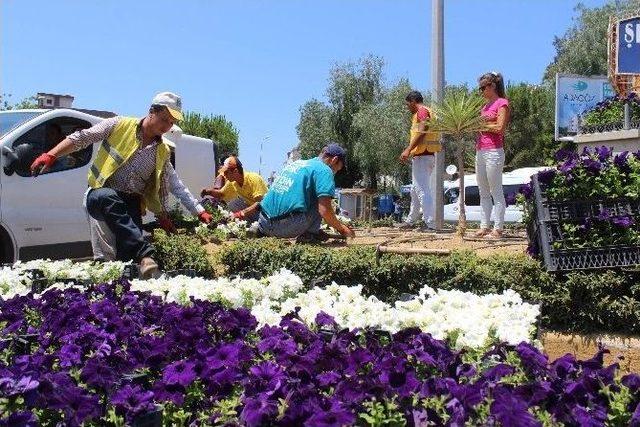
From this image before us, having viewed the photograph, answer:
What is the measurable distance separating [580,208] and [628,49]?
11.0 meters

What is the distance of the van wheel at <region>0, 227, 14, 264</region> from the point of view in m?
7.42

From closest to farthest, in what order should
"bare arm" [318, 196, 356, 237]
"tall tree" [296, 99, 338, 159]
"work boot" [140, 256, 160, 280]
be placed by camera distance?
"work boot" [140, 256, 160, 280] < "bare arm" [318, 196, 356, 237] < "tall tree" [296, 99, 338, 159]

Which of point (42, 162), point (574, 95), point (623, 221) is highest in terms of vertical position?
point (574, 95)

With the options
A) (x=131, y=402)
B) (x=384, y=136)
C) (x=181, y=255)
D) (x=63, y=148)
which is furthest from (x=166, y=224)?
(x=384, y=136)

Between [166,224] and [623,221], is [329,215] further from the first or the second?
[623,221]

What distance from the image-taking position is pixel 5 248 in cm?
748

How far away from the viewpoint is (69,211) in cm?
819

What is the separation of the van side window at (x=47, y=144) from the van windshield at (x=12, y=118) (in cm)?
19

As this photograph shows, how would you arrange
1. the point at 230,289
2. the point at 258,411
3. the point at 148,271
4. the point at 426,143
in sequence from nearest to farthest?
the point at 258,411
the point at 230,289
the point at 148,271
the point at 426,143

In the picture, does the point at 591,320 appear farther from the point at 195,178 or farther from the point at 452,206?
the point at 452,206

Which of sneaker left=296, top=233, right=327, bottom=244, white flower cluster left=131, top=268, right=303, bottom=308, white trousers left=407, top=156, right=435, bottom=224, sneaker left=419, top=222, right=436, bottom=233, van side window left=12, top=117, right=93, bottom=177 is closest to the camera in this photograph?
white flower cluster left=131, top=268, right=303, bottom=308

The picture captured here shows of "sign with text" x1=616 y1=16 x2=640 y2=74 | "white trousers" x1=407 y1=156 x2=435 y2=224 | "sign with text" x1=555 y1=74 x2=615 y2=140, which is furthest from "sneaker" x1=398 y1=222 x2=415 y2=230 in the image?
"sign with text" x1=555 y1=74 x2=615 y2=140

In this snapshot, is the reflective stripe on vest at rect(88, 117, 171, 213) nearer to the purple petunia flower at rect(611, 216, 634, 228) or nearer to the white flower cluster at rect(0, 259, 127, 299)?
the white flower cluster at rect(0, 259, 127, 299)

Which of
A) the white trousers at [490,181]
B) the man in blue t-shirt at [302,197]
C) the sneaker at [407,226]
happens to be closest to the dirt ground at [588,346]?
the man in blue t-shirt at [302,197]
